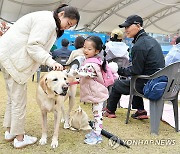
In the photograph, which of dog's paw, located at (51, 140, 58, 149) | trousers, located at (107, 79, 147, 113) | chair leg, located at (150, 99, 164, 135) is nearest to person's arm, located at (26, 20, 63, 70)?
dog's paw, located at (51, 140, 58, 149)

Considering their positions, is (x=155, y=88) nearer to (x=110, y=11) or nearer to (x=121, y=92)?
(x=121, y=92)

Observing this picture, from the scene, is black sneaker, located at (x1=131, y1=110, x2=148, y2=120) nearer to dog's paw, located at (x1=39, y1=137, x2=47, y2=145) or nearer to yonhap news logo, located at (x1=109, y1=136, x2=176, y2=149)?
yonhap news logo, located at (x1=109, y1=136, x2=176, y2=149)

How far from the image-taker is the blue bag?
3307 millimetres

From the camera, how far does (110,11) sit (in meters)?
19.3

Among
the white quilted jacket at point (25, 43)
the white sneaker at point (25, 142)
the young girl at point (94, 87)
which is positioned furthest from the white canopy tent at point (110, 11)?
the white sneaker at point (25, 142)

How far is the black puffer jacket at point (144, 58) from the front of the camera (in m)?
3.48

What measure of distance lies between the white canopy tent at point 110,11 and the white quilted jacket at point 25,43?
1326 centimetres

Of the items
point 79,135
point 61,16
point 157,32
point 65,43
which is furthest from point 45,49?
point 157,32

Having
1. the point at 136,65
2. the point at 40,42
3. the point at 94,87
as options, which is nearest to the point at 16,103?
the point at 40,42

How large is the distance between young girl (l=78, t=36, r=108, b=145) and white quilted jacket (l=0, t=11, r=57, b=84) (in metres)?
0.48

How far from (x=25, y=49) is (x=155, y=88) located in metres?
1.58

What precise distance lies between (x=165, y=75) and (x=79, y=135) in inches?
48.6

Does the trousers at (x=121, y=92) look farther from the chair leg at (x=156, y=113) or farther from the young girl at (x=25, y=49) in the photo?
the young girl at (x=25, y=49)

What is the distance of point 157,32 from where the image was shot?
2350cm
